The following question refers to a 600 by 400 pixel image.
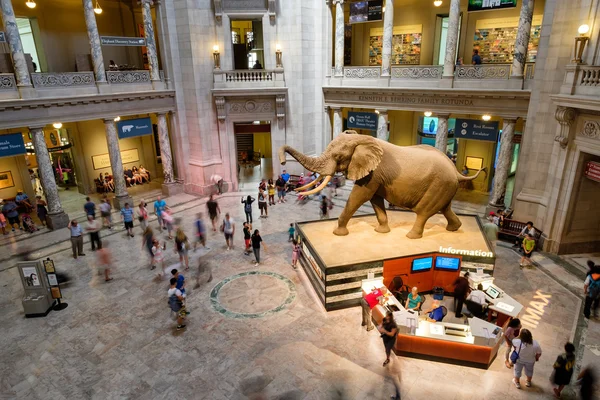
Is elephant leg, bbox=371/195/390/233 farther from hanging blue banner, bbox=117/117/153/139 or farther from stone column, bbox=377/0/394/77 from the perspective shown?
hanging blue banner, bbox=117/117/153/139

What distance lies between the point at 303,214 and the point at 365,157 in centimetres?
671

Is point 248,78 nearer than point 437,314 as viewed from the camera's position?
No

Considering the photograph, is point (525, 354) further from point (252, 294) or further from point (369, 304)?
point (252, 294)

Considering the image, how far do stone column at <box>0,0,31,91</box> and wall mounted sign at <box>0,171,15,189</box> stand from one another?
5.41 meters

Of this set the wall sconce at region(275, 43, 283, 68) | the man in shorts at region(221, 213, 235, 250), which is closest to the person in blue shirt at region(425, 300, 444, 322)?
the man in shorts at region(221, 213, 235, 250)

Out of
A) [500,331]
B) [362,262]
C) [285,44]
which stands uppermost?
[285,44]

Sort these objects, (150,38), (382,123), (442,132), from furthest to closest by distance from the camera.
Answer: (382,123)
(150,38)
(442,132)

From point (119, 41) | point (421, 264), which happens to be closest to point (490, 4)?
point (421, 264)

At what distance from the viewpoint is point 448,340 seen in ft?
26.4

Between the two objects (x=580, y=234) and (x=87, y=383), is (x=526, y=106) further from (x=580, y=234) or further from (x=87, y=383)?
(x=87, y=383)

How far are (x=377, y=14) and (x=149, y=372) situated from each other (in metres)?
16.7

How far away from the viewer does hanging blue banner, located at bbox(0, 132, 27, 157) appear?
Result: 1475 centimetres

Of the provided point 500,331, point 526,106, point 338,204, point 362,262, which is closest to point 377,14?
point 526,106

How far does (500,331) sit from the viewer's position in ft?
26.6
